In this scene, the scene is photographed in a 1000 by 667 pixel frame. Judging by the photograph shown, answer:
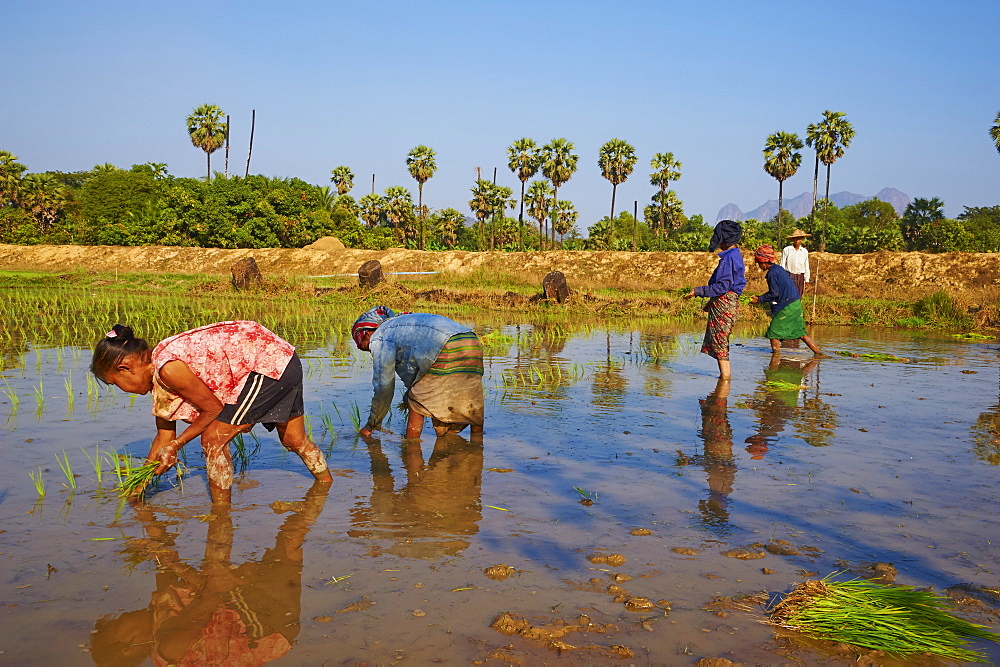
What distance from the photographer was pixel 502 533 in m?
3.52

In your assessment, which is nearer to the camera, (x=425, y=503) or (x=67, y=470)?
(x=425, y=503)

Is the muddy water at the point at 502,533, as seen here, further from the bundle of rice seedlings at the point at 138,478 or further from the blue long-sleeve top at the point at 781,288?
the blue long-sleeve top at the point at 781,288

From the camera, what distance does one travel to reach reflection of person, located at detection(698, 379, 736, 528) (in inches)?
151

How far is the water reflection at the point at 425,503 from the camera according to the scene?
340cm

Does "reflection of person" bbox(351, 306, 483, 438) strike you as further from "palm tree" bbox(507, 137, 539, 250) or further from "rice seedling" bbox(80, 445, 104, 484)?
"palm tree" bbox(507, 137, 539, 250)

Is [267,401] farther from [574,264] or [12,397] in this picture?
[574,264]

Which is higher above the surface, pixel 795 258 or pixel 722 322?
pixel 795 258

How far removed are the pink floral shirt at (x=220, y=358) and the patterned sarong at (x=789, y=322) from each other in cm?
726

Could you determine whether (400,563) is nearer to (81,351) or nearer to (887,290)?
(81,351)

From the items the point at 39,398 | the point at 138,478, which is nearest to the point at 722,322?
the point at 138,478

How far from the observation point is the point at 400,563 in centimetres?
315

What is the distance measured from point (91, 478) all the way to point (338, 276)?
1998 centimetres

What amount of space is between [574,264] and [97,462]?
67.3 ft

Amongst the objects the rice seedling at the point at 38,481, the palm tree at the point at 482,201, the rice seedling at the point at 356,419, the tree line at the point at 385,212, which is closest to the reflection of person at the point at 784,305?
the rice seedling at the point at 356,419
